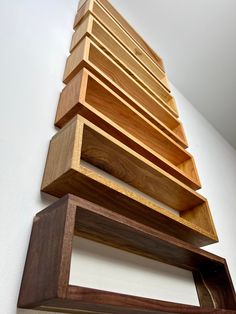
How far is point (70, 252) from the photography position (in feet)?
1.28

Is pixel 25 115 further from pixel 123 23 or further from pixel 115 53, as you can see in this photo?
pixel 123 23

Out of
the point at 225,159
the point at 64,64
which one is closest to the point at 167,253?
the point at 64,64

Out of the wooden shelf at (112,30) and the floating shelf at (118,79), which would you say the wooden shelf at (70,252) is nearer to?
the floating shelf at (118,79)

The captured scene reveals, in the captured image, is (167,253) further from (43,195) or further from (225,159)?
(225,159)

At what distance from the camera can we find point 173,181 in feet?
2.60

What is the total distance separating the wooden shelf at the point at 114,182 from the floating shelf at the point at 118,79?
0.14 m

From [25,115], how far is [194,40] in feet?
4.75

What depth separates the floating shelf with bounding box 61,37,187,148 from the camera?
0.81 metres

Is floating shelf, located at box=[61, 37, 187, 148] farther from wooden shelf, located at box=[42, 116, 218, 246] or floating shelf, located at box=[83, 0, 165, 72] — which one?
floating shelf, located at box=[83, 0, 165, 72]

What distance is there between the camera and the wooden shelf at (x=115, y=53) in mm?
941

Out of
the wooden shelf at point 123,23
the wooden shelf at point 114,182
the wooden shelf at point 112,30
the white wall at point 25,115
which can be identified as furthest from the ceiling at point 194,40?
the wooden shelf at point 114,182

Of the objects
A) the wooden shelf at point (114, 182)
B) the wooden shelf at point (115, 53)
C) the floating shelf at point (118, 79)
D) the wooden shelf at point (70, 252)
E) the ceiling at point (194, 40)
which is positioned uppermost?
the ceiling at point (194, 40)

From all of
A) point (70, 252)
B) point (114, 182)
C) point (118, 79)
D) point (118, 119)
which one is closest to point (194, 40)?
point (118, 79)

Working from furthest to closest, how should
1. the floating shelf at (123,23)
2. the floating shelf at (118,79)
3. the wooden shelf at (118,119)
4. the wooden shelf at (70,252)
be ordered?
1. the floating shelf at (123,23)
2. the floating shelf at (118,79)
3. the wooden shelf at (118,119)
4. the wooden shelf at (70,252)
